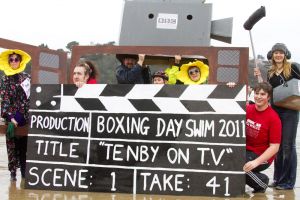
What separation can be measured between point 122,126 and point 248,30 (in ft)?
7.24

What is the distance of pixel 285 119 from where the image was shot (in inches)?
243

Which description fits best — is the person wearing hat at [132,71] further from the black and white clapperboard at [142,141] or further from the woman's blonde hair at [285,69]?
the woman's blonde hair at [285,69]

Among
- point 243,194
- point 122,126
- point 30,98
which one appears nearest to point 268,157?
point 243,194

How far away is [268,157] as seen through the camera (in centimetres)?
A: 546

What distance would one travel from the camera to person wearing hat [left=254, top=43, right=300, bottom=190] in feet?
20.2

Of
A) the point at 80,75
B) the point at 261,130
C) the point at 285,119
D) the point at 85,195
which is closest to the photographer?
the point at 85,195

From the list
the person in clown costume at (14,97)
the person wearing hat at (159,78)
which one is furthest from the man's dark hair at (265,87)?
the person in clown costume at (14,97)

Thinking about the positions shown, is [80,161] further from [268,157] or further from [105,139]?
[268,157]

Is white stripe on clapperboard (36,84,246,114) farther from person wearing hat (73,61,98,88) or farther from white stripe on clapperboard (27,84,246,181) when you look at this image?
person wearing hat (73,61,98,88)

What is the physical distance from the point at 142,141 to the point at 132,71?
3.54 feet

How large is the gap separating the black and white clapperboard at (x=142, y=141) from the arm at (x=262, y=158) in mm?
85

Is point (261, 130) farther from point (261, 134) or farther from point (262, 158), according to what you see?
point (262, 158)

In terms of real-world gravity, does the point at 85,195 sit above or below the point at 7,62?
below

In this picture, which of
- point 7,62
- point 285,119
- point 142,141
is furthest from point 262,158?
point 7,62
